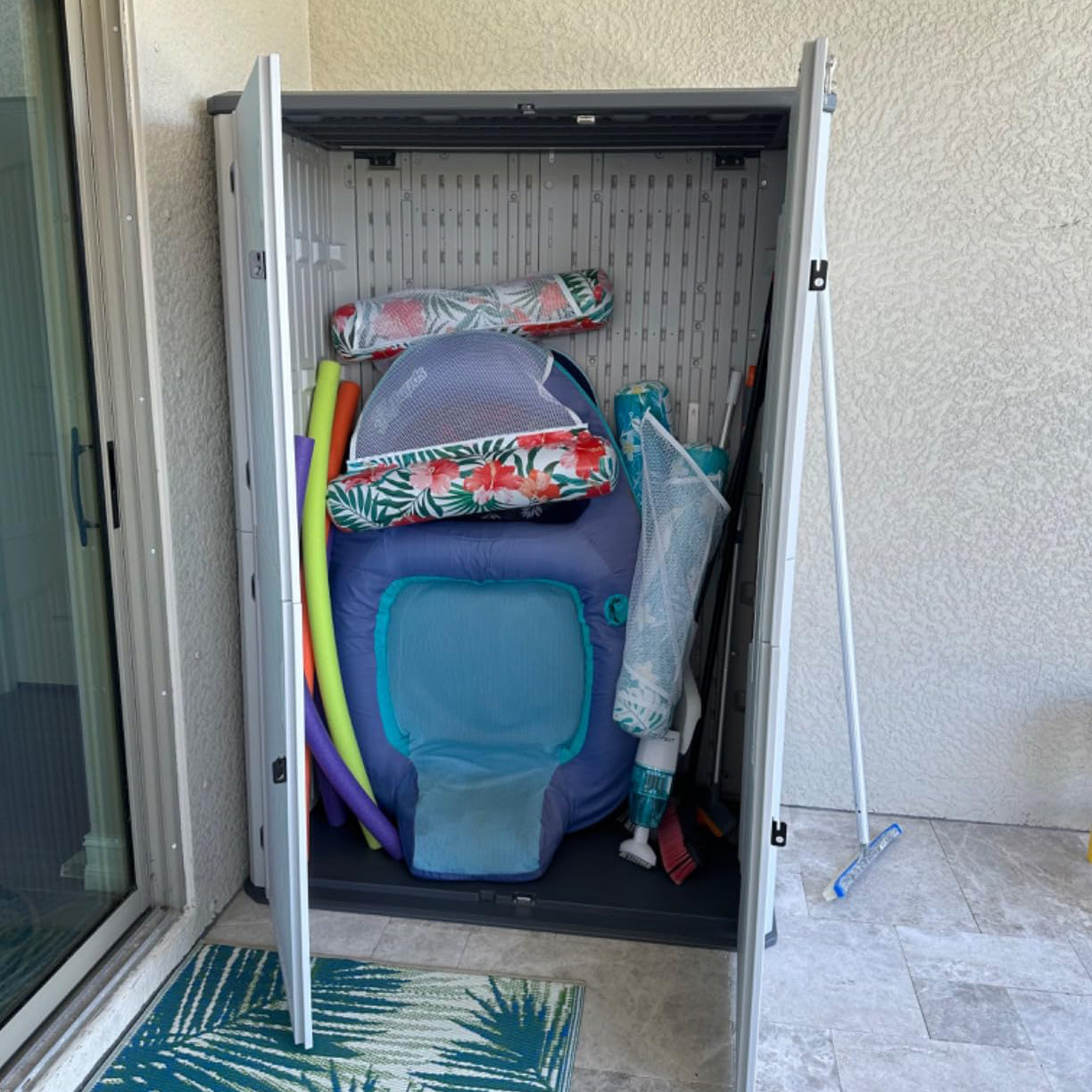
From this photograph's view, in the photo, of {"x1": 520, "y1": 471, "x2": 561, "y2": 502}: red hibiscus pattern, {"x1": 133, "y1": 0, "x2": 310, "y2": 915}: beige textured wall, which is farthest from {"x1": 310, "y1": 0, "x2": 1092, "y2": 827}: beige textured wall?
{"x1": 520, "y1": 471, "x2": 561, "y2": 502}: red hibiscus pattern

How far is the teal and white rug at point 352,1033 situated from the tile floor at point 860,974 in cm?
6

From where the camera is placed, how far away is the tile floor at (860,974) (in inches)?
80.7

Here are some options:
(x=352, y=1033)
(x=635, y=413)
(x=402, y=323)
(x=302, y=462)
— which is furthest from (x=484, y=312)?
(x=352, y=1033)

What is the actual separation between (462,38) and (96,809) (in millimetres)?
2050

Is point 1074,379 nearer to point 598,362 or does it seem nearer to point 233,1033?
point 598,362

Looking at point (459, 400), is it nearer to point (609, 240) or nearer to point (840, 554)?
point (609, 240)

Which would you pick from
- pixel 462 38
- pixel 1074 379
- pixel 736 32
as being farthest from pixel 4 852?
pixel 1074 379

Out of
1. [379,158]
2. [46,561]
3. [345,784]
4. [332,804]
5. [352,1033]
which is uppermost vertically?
[379,158]

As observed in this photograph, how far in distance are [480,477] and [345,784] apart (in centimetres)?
83

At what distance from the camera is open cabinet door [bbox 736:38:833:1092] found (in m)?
1.61

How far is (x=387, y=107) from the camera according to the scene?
2.13m

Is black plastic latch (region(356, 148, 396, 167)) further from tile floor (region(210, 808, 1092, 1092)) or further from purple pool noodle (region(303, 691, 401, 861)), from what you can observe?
tile floor (region(210, 808, 1092, 1092))

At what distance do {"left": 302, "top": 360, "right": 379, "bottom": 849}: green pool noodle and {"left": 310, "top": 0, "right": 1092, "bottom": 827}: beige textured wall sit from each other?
0.87 m

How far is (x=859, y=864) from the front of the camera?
8.91 feet
